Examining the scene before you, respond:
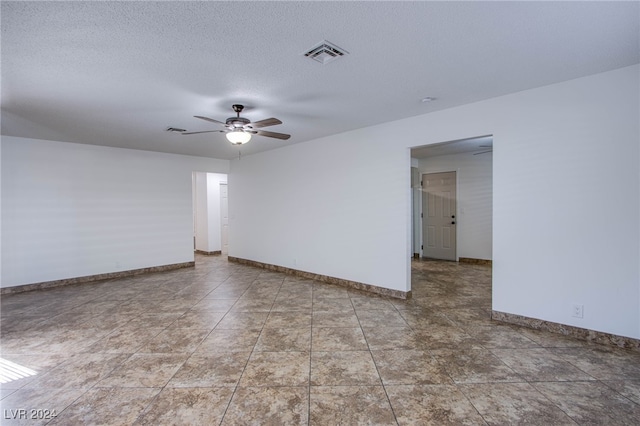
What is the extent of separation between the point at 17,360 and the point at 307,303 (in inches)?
114

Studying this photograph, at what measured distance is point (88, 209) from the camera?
5.52m

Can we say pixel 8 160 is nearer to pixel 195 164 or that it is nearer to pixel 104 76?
pixel 195 164

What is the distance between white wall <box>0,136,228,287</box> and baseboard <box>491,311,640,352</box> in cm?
612

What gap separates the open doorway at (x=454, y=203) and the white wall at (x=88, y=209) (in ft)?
17.6

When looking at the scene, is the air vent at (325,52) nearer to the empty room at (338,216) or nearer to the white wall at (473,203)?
the empty room at (338,216)

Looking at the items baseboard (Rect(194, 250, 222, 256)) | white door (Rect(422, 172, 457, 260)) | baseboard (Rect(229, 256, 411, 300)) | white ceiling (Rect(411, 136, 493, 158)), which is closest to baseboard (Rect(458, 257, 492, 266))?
white door (Rect(422, 172, 457, 260))

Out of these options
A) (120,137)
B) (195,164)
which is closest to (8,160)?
(120,137)

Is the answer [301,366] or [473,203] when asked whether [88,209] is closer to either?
[301,366]

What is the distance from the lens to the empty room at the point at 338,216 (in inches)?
77.0

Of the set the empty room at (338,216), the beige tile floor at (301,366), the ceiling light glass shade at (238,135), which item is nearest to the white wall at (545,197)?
the empty room at (338,216)

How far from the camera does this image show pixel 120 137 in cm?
496

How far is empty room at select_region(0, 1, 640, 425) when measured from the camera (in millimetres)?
1956

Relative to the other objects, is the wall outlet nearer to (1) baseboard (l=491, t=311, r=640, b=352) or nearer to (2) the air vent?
(1) baseboard (l=491, t=311, r=640, b=352)

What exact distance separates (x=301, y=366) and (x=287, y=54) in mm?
2520
